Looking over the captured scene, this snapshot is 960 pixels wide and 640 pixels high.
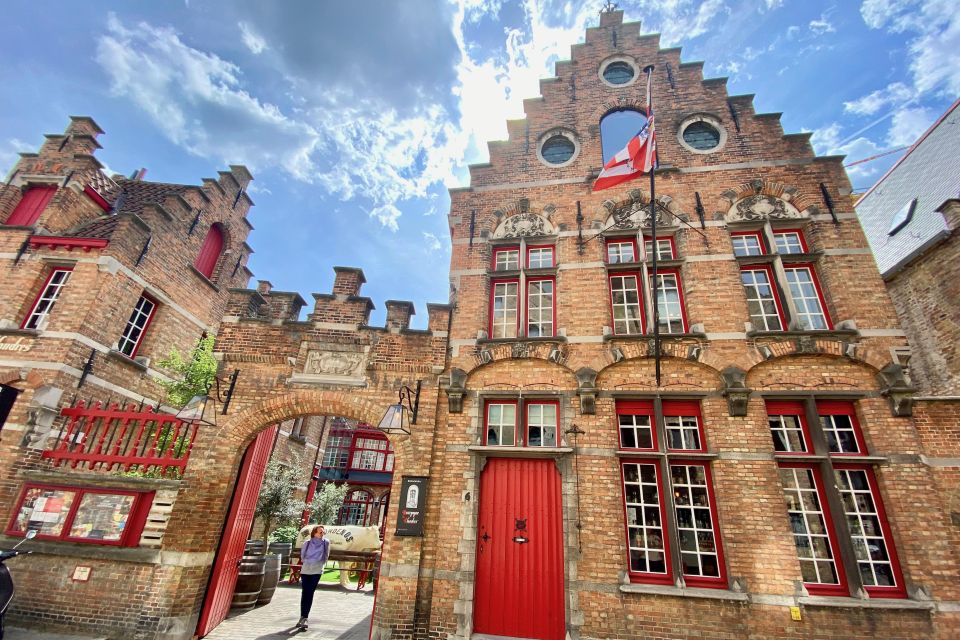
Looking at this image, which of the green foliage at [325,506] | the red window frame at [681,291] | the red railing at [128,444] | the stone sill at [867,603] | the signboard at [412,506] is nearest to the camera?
the stone sill at [867,603]

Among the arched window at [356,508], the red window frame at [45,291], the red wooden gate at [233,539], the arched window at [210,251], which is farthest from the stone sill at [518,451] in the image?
the arched window at [356,508]

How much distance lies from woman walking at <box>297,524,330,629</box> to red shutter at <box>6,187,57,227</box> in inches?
444

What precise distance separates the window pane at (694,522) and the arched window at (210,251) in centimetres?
1422

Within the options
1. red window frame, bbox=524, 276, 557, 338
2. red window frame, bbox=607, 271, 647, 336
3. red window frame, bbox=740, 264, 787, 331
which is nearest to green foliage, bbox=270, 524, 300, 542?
red window frame, bbox=524, 276, 557, 338

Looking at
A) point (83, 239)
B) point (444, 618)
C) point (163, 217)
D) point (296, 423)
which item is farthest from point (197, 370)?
point (296, 423)

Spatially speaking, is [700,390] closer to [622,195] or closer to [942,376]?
[622,195]

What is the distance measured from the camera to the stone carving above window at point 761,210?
7.98 meters

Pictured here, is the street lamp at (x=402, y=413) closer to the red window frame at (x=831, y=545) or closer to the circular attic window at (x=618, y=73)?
the red window frame at (x=831, y=545)

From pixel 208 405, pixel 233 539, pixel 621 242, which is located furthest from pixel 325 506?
pixel 621 242

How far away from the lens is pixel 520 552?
20.8 feet

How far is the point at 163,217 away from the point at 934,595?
17.2 metres

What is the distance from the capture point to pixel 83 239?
9.29 meters

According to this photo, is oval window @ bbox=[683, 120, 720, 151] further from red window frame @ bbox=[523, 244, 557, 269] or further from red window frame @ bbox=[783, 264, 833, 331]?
red window frame @ bbox=[523, 244, 557, 269]

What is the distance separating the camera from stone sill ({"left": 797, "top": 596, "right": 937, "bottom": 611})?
17.2 ft
